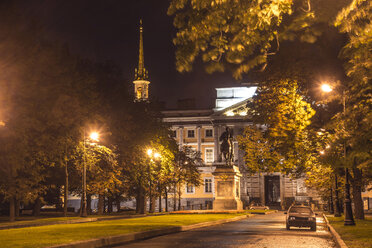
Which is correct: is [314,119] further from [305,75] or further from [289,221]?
[289,221]

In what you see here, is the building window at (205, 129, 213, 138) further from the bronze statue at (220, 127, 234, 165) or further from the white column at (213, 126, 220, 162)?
the bronze statue at (220, 127, 234, 165)

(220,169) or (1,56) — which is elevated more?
(1,56)

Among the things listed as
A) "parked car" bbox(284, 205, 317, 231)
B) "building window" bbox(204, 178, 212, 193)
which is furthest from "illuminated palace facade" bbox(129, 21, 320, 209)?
"parked car" bbox(284, 205, 317, 231)

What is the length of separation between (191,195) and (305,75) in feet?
238

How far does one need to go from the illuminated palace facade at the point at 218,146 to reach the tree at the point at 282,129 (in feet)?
187

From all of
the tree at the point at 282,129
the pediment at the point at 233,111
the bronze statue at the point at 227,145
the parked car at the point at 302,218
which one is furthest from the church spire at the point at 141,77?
the parked car at the point at 302,218

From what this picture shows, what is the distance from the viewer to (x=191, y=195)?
10012cm

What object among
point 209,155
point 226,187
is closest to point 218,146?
point 209,155

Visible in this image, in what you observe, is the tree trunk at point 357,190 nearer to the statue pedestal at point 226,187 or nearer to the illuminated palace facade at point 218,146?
the statue pedestal at point 226,187

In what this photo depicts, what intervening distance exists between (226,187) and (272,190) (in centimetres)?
5993

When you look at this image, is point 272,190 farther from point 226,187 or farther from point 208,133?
point 226,187

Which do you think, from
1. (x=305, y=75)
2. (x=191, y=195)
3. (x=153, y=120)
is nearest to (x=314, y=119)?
(x=305, y=75)

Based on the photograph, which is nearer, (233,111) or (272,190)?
(233,111)

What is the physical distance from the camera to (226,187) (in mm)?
48719
